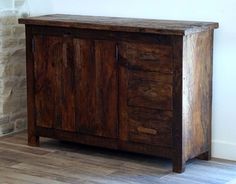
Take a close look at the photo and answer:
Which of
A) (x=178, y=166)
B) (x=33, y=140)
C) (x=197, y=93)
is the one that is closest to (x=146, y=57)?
(x=197, y=93)

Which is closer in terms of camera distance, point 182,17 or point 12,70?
point 182,17

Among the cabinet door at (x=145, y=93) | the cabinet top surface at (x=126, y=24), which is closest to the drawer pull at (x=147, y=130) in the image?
the cabinet door at (x=145, y=93)

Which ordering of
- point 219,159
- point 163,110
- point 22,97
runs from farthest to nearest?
point 22,97 < point 219,159 < point 163,110

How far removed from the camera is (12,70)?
4.75 m

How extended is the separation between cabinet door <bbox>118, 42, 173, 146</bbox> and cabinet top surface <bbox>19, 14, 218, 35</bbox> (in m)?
0.11

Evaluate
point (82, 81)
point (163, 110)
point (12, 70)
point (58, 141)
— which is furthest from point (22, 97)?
point (163, 110)

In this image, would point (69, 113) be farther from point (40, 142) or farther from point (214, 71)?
point (214, 71)

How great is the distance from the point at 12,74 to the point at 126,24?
1.23 m

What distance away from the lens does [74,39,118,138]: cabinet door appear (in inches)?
158

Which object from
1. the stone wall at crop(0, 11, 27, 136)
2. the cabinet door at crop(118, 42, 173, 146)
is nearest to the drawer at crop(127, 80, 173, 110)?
the cabinet door at crop(118, 42, 173, 146)

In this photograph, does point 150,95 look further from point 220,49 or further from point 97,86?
point 220,49

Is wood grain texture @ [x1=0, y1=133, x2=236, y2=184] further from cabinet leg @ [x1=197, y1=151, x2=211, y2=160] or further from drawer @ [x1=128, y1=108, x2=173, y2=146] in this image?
drawer @ [x1=128, y1=108, x2=173, y2=146]

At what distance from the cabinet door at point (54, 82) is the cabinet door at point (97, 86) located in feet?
0.22

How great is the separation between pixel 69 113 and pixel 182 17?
1.01m
